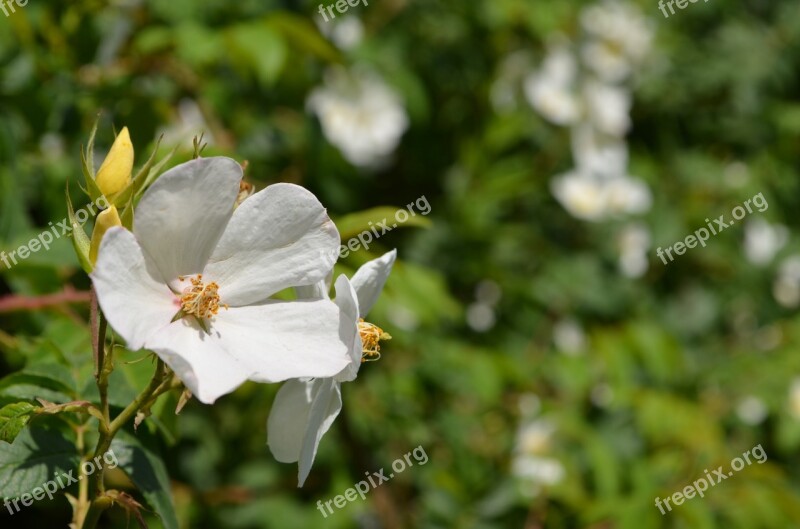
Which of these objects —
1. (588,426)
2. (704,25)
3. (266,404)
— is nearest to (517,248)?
(588,426)

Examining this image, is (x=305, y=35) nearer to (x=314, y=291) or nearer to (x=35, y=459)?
(x=314, y=291)

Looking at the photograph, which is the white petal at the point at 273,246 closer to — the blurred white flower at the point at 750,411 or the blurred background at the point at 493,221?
the blurred background at the point at 493,221

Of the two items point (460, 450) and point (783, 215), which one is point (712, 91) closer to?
point (783, 215)

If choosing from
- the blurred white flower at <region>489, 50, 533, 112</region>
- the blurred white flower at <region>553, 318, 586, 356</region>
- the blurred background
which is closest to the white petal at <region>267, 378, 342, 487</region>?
the blurred background

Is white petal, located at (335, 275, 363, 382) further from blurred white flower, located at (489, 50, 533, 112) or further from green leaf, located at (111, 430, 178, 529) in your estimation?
blurred white flower, located at (489, 50, 533, 112)

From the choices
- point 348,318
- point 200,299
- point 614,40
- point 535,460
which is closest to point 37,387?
point 200,299
